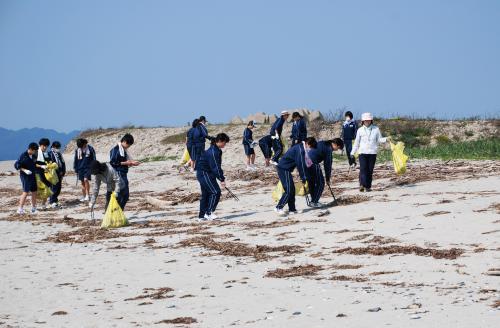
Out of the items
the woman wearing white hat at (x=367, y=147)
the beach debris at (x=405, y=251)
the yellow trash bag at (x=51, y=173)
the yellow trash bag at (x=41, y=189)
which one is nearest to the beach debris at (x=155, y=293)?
the beach debris at (x=405, y=251)

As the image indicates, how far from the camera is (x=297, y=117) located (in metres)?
23.3

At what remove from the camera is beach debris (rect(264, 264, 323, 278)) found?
9.77 m

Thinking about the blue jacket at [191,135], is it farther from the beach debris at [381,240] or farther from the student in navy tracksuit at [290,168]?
the beach debris at [381,240]

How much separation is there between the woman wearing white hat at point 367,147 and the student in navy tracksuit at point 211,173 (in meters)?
3.61

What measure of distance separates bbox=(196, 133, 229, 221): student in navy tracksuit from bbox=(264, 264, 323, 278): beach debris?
4.97m

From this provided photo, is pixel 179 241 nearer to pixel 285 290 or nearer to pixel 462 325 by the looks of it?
pixel 285 290

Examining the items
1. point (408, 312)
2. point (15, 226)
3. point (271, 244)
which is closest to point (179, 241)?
point (271, 244)

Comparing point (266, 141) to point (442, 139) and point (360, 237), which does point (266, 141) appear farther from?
point (360, 237)

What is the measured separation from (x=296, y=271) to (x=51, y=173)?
11.6 metres

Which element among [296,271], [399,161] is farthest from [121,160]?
[296,271]

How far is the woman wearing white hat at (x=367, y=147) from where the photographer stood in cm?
1766

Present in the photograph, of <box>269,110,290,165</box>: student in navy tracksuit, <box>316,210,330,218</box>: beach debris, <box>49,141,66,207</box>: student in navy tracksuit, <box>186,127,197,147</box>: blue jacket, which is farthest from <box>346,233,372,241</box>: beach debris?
<box>186,127,197,147</box>: blue jacket

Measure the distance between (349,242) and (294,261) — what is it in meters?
1.38

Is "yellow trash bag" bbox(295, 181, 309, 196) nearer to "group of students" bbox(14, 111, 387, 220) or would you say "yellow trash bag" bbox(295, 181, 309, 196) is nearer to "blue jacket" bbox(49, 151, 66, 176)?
"group of students" bbox(14, 111, 387, 220)
